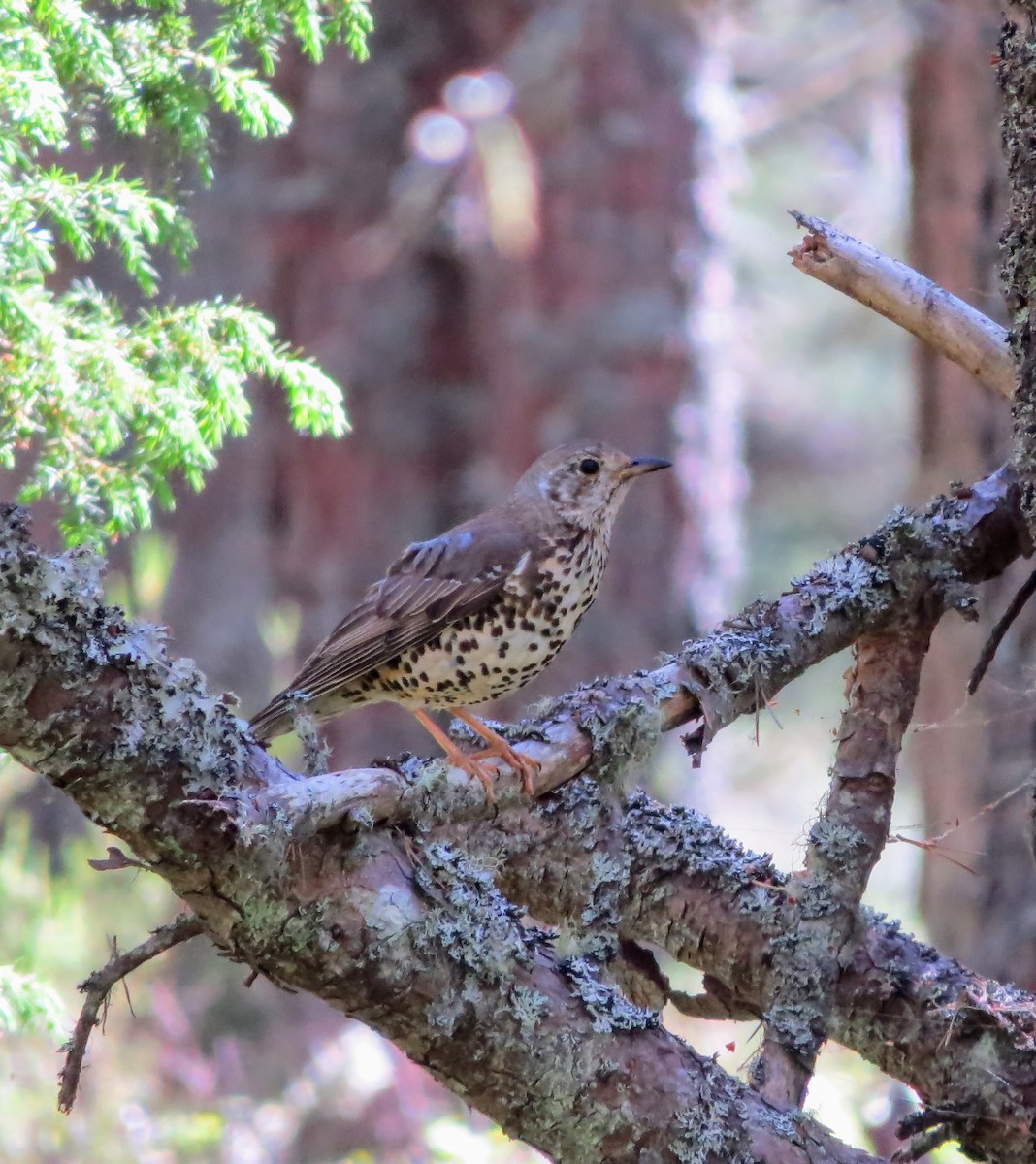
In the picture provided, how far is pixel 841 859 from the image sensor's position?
303 centimetres

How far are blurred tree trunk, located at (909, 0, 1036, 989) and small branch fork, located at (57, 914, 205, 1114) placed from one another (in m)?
3.72

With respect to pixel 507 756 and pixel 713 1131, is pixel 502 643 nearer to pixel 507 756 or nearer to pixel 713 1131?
pixel 507 756

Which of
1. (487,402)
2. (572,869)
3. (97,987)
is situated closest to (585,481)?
(572,869)

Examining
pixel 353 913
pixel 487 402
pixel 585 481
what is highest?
pixel 487 402

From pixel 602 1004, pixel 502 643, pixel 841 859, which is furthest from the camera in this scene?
pixel 502 643

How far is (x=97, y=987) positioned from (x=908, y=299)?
217 centimetres

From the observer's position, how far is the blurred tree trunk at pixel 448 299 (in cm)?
836

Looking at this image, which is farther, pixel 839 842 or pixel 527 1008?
pixel 839 842

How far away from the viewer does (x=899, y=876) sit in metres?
12.6

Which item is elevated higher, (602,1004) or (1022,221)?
(1022,221)

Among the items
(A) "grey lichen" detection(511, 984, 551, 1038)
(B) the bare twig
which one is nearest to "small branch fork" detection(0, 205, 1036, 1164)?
(A) "grey lichen" detection(511, 984, 551, 1038)

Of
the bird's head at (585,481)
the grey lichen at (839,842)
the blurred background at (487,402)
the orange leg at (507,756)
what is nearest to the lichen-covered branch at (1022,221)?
the grey lichen at (839,842)

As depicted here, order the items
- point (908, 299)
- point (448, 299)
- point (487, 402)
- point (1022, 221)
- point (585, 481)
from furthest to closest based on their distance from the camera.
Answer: point (448, 299), point (487, 402), point (585, 481), point (908, 299), point (1022, 221)

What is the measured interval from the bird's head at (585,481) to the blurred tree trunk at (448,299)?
3781 mm
